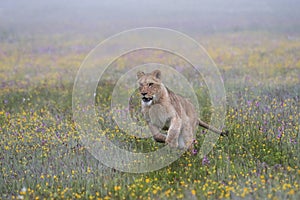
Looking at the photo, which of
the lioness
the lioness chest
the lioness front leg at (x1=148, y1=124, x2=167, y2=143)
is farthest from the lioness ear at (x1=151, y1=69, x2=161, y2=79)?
the lioness front leg at (x1=148, y1=124, x2=167, y2=143)

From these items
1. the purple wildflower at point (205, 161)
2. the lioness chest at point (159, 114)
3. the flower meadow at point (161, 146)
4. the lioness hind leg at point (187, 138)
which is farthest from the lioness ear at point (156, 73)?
the purple wildflower at point (205, 161)

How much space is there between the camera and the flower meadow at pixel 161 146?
6.12 m

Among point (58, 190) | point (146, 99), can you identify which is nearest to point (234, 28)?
point (146, 99)

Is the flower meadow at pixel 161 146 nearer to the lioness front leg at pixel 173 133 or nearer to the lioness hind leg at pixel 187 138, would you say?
the lioness hind leg at pixel 187 138

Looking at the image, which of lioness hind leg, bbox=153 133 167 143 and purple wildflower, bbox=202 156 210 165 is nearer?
purple wildflower, bbox=202 156 210 165

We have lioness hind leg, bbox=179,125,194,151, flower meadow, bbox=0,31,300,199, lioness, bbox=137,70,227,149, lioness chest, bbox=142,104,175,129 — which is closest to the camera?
flower meadow, bbox=0,31,300,199

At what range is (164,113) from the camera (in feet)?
24.2

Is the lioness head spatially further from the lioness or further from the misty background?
the misty background

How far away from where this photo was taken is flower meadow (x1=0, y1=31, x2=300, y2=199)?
612cm

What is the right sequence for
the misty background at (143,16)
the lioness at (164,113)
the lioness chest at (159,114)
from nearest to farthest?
the lioness at (164,113) < the lioness chest at (159,114) < the misty background at (143,16)

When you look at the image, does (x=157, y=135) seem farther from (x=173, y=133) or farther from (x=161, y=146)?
(x=161, y=146)

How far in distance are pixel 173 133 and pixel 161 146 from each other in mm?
942

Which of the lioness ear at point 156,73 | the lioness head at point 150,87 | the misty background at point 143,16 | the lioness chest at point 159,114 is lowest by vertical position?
the misty background at point 143,16

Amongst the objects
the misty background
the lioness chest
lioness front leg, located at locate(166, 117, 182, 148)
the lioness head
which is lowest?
the misty background
